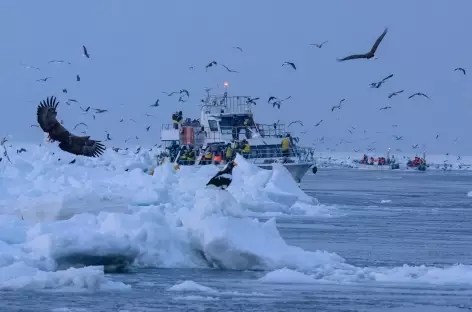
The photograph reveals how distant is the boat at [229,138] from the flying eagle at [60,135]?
2821 cm

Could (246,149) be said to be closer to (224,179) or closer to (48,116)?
(224,179)

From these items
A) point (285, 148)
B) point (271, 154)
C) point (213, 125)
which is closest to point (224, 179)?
point (285, 148)

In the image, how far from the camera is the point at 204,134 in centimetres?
5281

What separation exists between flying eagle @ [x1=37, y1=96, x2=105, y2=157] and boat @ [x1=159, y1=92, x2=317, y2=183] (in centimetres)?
2821

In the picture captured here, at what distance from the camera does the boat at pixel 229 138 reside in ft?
157

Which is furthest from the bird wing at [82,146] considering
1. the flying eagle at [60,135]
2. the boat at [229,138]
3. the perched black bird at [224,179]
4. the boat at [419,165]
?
the boat at [419,165]

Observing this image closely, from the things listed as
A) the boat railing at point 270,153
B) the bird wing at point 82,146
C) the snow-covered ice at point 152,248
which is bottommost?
the snow-covered ice at point 152,248

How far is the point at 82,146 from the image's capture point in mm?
17828

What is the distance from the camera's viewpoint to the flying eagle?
17016 mm

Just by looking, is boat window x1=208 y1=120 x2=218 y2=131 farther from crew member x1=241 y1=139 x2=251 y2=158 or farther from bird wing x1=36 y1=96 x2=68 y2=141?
bird wing x1=36 y1=96 x2=68 y2=141

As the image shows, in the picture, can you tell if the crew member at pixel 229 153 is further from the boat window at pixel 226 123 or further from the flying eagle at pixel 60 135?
the flying eagle at pixel 60 135

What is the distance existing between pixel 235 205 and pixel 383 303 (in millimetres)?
4547

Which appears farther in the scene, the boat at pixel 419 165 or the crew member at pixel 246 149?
the boat at pixel 419 165

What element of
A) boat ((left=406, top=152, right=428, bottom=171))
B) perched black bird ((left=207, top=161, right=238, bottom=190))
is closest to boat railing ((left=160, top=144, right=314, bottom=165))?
perched black bird ((left=207, top=161, right=238, bottom=190))
